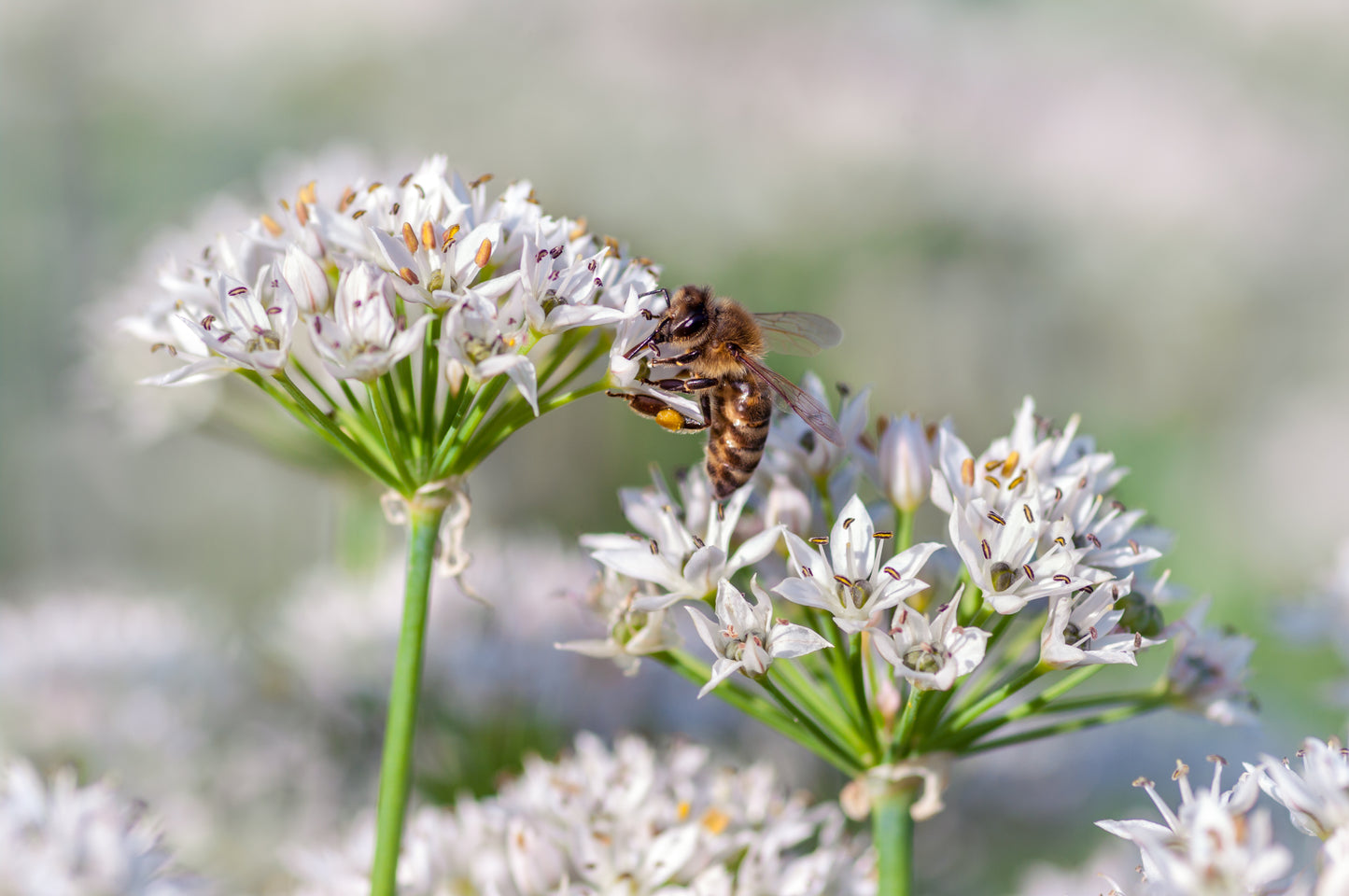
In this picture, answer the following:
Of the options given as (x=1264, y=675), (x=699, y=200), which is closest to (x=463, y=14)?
(x=699, y=200)

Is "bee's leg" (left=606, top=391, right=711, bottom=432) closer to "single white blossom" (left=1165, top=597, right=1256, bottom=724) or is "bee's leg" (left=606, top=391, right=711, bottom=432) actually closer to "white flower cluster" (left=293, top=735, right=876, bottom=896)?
"white flower cluster" (left=293, top=735, right=876, bottom=896)

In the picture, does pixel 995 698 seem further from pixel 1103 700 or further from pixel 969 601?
pixel 1103 700

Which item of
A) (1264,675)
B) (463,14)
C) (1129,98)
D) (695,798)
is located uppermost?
(463,14)

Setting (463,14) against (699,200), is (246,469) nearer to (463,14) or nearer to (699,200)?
(463,14)

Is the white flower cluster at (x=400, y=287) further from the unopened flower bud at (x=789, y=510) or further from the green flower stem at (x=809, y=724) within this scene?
the green flower stem at (x=809, y=724)

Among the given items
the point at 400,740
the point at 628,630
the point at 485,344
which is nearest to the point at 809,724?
the point at 628,630

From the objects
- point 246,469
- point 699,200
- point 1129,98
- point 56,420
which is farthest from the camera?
point 246,469

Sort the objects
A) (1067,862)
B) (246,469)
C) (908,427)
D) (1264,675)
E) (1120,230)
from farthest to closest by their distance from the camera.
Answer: (246,469), (1120,230), (1264,675), (1067,862), (908,427)

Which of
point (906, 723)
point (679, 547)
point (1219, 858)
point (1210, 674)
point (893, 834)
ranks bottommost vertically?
point (1219, 858)
